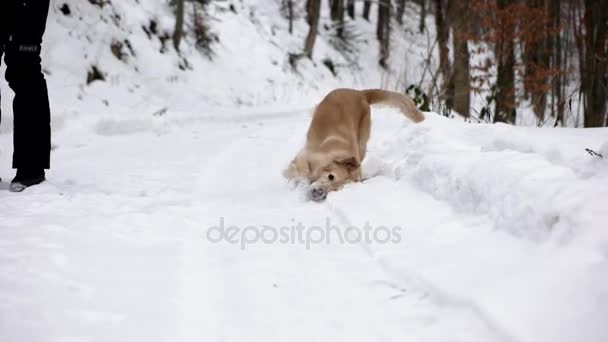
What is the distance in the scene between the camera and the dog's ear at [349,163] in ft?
11.1

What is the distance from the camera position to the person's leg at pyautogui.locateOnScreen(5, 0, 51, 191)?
2.66 metres

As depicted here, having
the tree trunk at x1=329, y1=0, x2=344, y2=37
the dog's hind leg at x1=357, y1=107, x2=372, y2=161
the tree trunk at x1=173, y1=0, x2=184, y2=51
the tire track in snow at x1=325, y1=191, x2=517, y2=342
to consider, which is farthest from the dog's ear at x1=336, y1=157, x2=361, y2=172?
the tree trunk at x1=329, y1=0, x2=344, y2=37

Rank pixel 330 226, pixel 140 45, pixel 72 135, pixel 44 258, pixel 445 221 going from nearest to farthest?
pixel 44 258 < pixel 445 221 < pixel 330 226 < pixel 72 135 < pixel 140 45

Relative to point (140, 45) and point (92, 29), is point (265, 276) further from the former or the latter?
point (140, 45)

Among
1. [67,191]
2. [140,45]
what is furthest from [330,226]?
[140,45]

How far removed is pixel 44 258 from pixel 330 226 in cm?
125

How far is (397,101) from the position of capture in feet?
13.1

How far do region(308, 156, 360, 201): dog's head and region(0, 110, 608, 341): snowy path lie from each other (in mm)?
272

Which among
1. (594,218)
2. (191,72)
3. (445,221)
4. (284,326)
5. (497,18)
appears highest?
(497,18)

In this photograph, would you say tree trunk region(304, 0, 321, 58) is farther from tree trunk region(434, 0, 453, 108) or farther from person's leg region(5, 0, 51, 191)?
person's leg region(5, 0, 51, 191)

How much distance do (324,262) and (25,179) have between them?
185 cm

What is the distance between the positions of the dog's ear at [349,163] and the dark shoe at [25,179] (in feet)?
6.19

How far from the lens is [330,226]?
234cm

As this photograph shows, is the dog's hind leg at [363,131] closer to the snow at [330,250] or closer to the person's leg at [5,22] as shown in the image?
the snow at [330,250]
